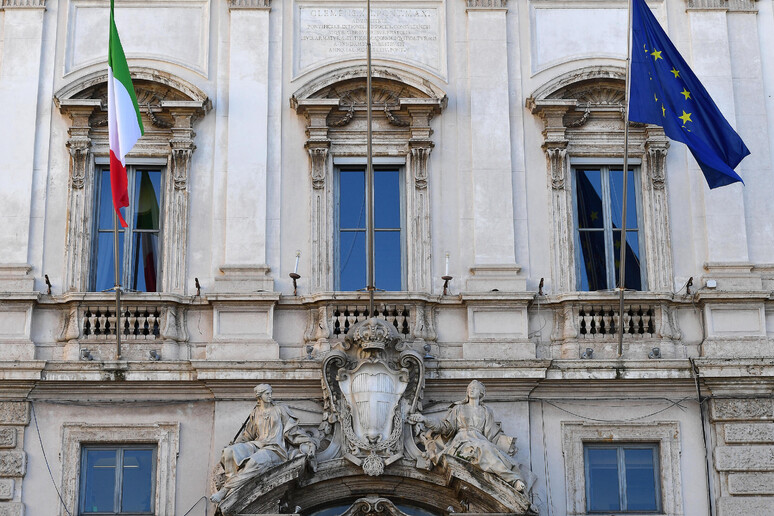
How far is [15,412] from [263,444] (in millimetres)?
3370

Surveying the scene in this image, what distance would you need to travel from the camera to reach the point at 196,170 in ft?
67.9

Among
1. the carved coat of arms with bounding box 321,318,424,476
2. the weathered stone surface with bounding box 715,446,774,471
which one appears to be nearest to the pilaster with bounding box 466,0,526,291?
the carved coat of arms with bounding box 321,318,424,476

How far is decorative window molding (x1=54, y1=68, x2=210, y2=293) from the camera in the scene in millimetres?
20250

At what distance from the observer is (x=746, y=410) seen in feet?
63.7

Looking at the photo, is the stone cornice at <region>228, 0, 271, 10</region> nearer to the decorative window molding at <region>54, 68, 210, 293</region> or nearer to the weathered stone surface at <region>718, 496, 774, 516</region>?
the decorative window molding at <region>54, 68, 210, 293</region>

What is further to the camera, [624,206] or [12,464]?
[624,206]

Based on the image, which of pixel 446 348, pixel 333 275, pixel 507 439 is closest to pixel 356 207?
pixel 333 275

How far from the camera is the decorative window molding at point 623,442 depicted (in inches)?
755

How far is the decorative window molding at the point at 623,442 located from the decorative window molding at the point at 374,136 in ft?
9.57

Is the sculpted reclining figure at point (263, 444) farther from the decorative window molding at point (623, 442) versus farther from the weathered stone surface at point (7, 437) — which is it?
the decorative window molding at point (623, 442)

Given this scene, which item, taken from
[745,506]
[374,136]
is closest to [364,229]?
[374,136]

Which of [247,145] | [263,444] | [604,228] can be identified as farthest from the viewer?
[604,228]

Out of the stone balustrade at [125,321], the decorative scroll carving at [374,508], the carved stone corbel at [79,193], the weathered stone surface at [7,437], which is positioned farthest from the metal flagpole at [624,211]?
the weathered stone surface at [7,437]

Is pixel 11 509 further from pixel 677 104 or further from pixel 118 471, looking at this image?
pixel 677 104
